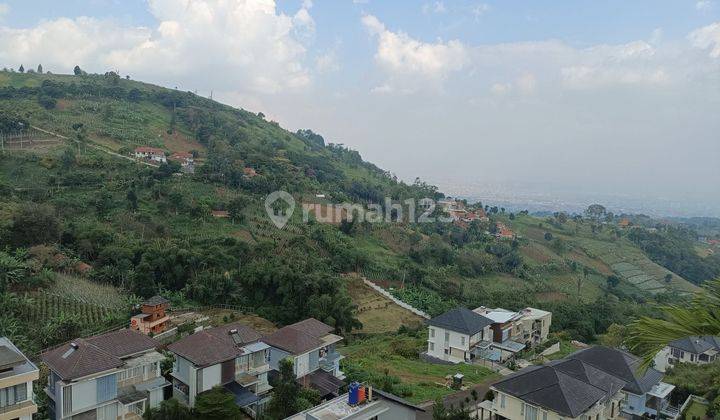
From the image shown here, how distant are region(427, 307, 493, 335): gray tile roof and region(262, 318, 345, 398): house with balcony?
24.6 ft

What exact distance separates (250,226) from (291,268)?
11299 millimetres

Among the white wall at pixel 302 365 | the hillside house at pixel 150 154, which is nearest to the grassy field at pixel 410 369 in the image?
the white wall at pixel 302 365

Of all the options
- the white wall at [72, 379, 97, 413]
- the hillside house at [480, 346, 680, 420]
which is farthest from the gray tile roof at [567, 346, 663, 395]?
the white wall at [72, 379, 97, 413]

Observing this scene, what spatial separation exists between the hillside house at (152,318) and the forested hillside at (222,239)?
1242 millimetres

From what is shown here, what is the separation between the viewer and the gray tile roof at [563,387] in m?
14.7

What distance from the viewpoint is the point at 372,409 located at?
13.8 metres

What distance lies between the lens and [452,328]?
2441 centimetres

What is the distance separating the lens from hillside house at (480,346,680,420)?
1490cm

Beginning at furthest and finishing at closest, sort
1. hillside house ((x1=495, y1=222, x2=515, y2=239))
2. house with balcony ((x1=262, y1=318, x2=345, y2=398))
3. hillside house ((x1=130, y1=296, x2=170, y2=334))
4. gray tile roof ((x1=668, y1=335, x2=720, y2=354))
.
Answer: hillside house ((x1=495, y1=222, x2=515, y2=239)), gray tile roof ((x1=668, y1=335, x2=720, y2=354)), hillside house ((x1=130, y1=296, x2=170, y2=334)), house with balcony ((x1=262, y1=318, x2=345, y2=398))

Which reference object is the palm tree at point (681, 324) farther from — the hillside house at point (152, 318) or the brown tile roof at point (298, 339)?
the hillside house at point (152, 318)

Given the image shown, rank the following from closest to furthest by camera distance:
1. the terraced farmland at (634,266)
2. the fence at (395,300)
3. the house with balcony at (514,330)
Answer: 1. the house with balcony at (514,330)
2. the fence at (395,300)
3. the terraced farmland at (634,266)

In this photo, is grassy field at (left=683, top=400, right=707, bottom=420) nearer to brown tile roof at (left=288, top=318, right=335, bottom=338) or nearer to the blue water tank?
the blue water tank

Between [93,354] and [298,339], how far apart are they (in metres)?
6.77

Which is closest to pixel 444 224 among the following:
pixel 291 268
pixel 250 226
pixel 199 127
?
pixel 250 226
